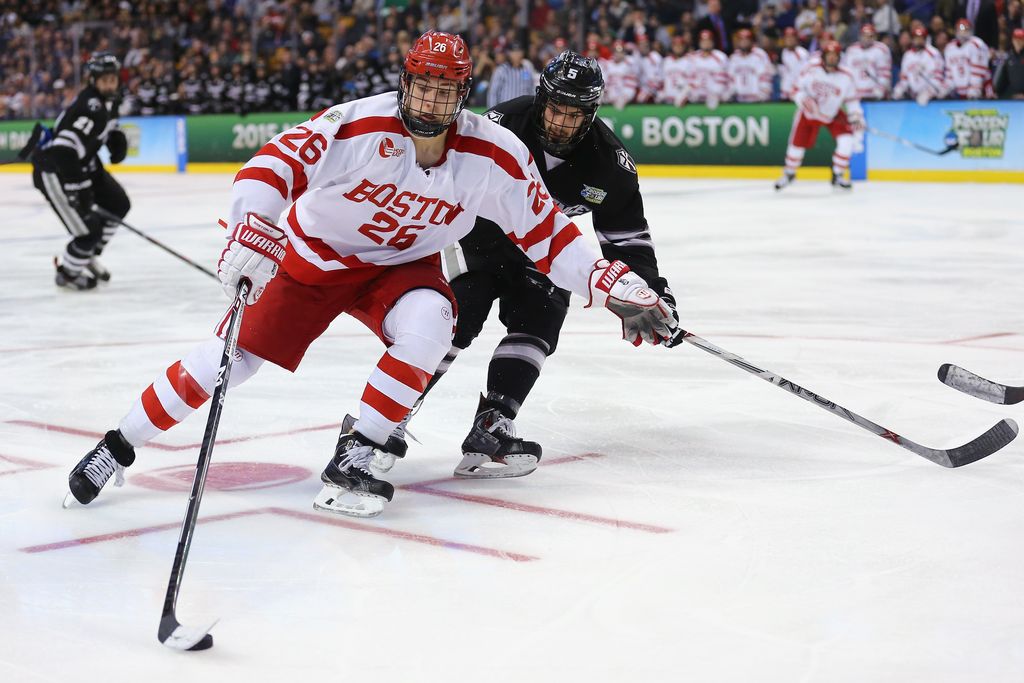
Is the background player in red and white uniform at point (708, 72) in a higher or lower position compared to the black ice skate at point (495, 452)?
lower

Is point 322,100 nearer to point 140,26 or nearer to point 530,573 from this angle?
point 140,26

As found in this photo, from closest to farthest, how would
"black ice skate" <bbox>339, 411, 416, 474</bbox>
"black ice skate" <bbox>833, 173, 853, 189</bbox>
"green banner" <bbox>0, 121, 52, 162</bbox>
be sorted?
"black ice skate" <bbox>339, 411, 416, 474</bbox> → "black ice skate" <bbox>833, 173, 853, 189</bbox> → "green banner" <bbox>0, 121, 52, 162</bbox>

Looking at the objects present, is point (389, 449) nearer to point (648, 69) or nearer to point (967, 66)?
point (967, 66)

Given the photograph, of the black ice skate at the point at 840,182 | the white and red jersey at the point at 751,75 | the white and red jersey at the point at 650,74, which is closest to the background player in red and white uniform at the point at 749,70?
the white and red jersey at the point at 751,75

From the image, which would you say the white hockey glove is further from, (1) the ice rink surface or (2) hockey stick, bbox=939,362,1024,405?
(2) hockey stick, bbox=939,362,1024,405

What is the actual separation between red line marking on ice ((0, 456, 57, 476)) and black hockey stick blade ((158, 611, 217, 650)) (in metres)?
1.47

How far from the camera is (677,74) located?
16234 mm

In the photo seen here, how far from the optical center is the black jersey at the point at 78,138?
7.54 m

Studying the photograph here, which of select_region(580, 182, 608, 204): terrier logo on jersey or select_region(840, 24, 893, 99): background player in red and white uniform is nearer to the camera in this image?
select_region(580, 182, 608, 204): terrier logo on jersey

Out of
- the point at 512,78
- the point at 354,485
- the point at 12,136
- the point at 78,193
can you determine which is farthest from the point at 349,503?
the point at 12,136

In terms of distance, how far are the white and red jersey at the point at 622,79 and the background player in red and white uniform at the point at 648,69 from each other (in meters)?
0.08

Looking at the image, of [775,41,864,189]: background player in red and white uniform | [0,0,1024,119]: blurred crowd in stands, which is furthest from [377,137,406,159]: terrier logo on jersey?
[0,0,1024,119]: blurred crowd in stands

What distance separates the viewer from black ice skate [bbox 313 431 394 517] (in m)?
3.13

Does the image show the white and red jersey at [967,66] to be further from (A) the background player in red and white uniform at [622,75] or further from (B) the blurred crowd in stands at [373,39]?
(A) the background player in red and white uniform at [622,75]
